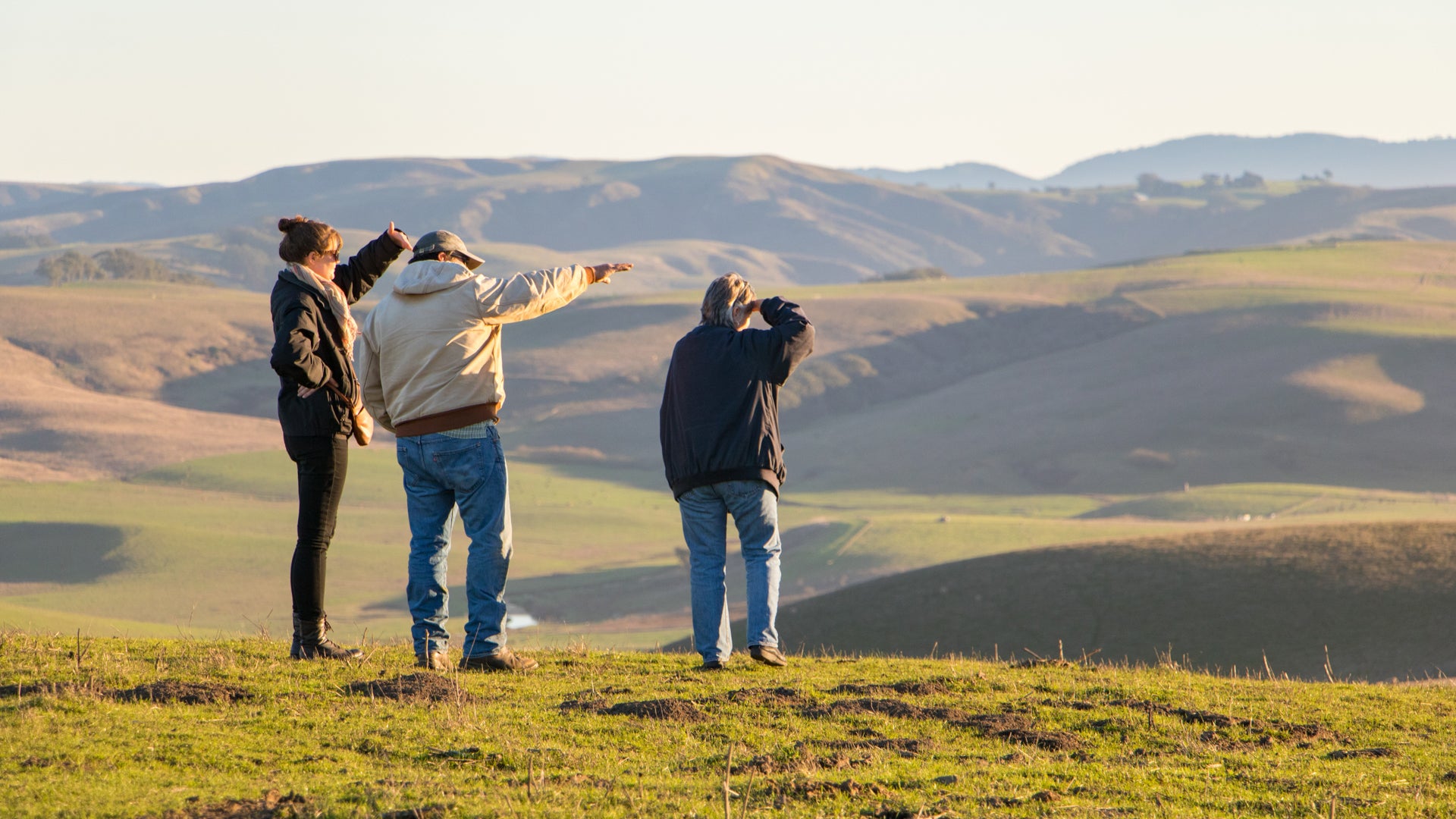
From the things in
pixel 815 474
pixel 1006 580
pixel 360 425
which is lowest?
pixel 815 474

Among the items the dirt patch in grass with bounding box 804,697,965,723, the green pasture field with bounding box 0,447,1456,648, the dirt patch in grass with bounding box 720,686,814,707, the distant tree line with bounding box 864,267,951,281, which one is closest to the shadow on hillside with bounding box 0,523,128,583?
the green pasture field with bounding box 0,447,1456,648

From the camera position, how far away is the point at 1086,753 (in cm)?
592

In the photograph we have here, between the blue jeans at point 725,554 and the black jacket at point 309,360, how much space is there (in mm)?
1913

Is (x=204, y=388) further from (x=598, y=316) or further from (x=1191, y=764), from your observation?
(x=1191, y=764)

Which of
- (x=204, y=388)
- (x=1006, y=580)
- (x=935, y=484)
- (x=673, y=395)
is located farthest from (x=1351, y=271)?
(x=673, y=395)

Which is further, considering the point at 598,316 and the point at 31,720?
the point at 598,316

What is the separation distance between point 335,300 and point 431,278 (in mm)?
526

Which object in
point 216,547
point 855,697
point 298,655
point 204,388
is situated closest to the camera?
point 855,697

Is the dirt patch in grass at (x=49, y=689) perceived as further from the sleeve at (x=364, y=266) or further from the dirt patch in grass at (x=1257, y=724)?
the dirt patch in grass at (x=1257, y=724)

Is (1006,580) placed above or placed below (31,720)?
below

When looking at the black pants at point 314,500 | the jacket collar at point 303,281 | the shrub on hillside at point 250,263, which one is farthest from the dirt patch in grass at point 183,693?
the shrub on hillside at point 250,263

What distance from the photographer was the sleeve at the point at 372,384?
24.0 feet

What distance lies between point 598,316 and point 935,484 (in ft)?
133

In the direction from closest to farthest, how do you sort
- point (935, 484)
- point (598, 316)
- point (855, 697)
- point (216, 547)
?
point (855, 697)
point (216, 547)
point (935, 484)
point (598, 316)
